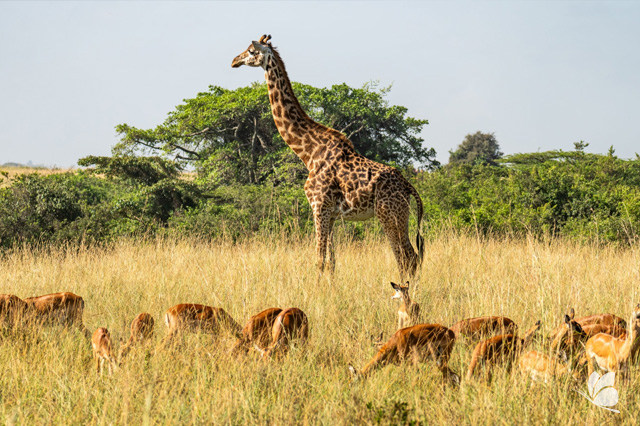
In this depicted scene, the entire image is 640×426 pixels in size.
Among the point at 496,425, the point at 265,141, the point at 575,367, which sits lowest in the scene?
the point at 496,425

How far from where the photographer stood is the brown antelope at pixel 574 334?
364cm

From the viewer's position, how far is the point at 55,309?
16.0 ft

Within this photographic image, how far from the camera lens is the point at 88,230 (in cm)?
1382

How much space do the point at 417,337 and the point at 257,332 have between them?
3.87 feet

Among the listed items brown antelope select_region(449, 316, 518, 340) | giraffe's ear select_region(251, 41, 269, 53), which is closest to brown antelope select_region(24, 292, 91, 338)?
brown antelope select_region(449, 316, 518, 340)

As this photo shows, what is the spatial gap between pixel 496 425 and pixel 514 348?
2.39 ft

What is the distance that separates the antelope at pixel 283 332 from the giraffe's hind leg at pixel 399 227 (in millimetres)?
3836

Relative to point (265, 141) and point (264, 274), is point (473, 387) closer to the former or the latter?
point (264, 274)

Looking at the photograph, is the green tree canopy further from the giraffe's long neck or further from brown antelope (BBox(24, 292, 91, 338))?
brown antelope (BBox(24, 292, 91, 338))

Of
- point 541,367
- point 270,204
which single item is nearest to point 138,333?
point 541,367

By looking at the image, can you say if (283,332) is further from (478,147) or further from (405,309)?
(478,147)

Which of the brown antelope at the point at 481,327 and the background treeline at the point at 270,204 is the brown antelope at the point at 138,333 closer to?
the brown antelope at the point at 481,327

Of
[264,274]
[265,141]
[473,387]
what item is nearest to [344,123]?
[265,141]

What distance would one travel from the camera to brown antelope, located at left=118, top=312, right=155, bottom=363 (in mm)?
4242
